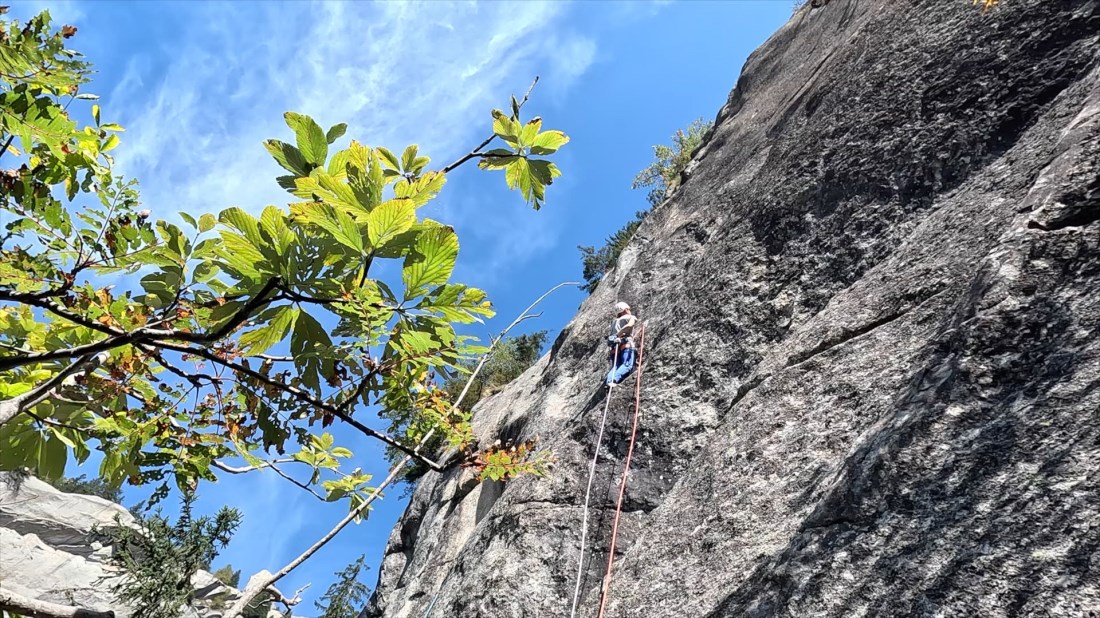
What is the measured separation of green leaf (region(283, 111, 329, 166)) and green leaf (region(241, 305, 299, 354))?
0.39 meters

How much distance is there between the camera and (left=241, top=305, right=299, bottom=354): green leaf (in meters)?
1.70

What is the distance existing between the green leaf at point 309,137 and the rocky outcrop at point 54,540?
26607 mm

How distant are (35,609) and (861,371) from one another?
13.5 feet

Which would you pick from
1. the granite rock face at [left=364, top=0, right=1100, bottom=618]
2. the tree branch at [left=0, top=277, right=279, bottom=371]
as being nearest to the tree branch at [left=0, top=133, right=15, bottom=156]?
the tree branch at [left=0, top=277, right=279, bottom=371]

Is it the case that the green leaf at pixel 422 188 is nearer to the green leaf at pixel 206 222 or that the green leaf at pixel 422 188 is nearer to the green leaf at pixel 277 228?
the green leaf at pixel 277 228

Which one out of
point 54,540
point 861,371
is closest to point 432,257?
point 861,371

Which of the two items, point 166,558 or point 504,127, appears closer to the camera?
point 504,127

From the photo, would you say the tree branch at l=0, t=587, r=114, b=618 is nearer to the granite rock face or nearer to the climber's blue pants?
the granite rock face

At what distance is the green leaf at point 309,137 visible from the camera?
5.26 feet

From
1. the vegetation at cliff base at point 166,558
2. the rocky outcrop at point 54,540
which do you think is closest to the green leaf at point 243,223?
the vegetation at cliff base at point 166,558

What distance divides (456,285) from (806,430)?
3.21m

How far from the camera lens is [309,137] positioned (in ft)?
5.31

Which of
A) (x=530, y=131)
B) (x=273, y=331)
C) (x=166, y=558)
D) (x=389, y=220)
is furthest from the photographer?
(x=166, y=558)

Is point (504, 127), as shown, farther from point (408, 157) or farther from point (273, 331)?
point (273, 331)
